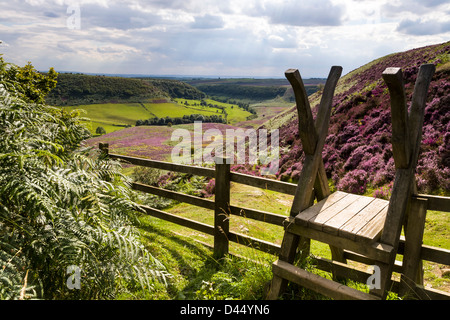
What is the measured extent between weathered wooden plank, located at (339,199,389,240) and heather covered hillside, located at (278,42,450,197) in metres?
5.29

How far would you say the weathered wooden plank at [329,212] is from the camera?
2768mm

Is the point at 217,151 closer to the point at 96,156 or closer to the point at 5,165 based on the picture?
the point at 96,156

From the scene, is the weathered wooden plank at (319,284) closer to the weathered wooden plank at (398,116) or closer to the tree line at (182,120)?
the weathered wooden plank at (398,116)

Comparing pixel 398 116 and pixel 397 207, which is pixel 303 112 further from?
pixel 397 207

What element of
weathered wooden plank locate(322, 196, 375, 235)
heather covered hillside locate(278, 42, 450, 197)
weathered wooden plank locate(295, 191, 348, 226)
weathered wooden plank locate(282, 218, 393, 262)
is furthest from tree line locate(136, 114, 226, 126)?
weathered wooden plank locate(282, 218, 393, 262)

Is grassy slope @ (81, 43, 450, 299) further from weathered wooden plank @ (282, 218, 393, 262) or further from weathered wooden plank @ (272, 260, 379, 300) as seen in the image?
weathered wooden plank @ (282, 218, 393, 262)

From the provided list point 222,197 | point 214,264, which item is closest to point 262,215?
point 222,197

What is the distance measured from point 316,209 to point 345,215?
0.28m

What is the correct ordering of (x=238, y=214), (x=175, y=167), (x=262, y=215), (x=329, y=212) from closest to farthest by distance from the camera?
(x=329, y=212), (x=262, y=215), (x=238, y=214), (x=175, y=167)

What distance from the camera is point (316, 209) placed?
3084 mm

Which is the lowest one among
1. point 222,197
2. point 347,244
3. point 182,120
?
point 222,197

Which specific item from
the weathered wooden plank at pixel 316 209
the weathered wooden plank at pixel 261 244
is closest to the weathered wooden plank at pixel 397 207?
the weathered wooden plank at pixel 316 209

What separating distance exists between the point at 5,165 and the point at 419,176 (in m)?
8.90

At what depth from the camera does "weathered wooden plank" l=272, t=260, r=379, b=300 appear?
2.56m
